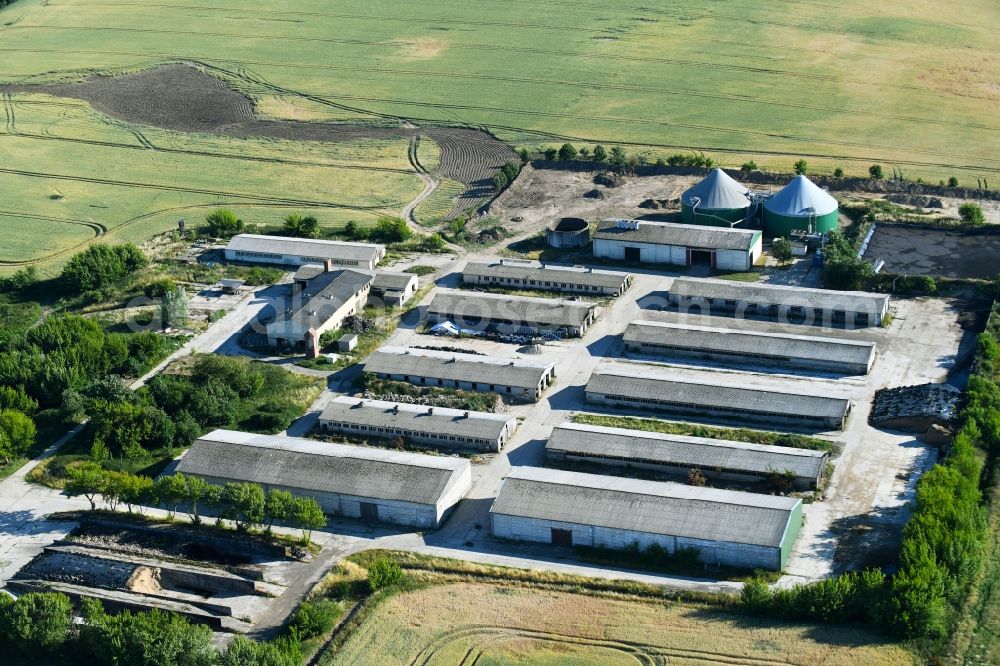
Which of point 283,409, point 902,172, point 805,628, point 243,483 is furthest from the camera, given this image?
point 902,172

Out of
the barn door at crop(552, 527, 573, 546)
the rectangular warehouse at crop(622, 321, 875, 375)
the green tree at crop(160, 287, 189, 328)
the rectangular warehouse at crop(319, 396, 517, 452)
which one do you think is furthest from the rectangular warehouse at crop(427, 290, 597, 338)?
the barn door at crop(552, 527, 573, 546)

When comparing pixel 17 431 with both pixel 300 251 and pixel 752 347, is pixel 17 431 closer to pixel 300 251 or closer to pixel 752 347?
pixel 300 251

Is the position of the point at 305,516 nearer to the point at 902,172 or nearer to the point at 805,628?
the point at 805,628

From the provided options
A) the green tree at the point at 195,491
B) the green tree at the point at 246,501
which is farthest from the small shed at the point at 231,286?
the green tree at the point at 246,501

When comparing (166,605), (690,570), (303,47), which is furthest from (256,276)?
(303,47)

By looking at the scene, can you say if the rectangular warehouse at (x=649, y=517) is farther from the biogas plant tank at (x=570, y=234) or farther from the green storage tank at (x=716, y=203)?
the green storage tank at (x=716, y=203)
